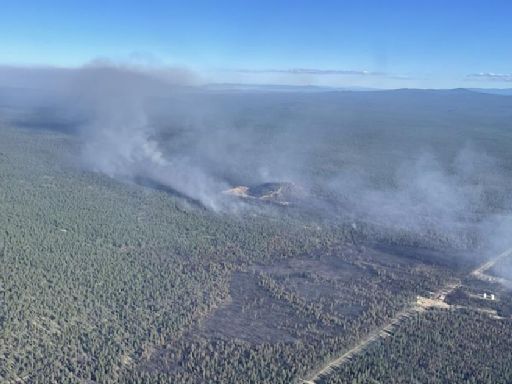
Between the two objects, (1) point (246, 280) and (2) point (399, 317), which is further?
(1) point (246, 280)

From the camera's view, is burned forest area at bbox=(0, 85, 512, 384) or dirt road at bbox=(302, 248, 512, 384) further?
dirt road at bbox=(302, 248, 512, 384)

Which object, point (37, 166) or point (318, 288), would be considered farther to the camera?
point (37, 166)

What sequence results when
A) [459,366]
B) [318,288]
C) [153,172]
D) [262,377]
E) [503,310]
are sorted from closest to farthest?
1. [262,377]
2. [459,366]
3. [503,310]
4. [318,288]
5. [153,172]

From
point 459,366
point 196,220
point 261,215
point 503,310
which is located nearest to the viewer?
point 459,366

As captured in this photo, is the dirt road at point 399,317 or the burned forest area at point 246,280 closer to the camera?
the burned forest area at point 246,280

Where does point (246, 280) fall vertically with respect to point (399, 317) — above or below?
above

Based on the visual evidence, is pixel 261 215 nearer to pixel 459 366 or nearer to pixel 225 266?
pixel 225 266

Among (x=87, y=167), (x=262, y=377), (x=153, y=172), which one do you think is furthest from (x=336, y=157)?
(x=262, y=377)
